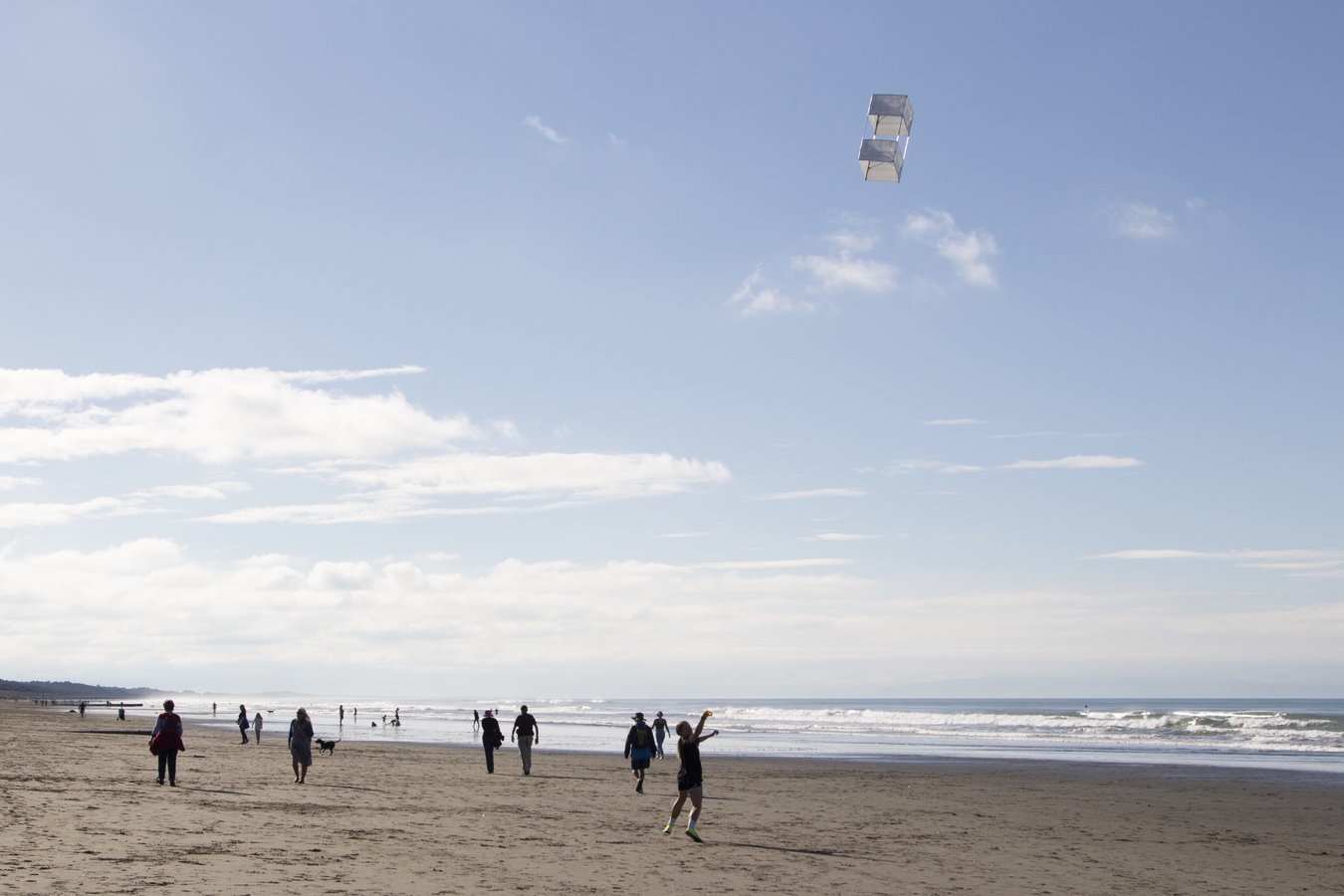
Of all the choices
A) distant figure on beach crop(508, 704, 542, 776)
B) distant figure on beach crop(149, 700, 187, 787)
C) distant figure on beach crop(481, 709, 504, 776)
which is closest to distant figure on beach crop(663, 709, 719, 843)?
distant figure on beach crop(149, 700, 187, 787)

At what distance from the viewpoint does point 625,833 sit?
13992 mm

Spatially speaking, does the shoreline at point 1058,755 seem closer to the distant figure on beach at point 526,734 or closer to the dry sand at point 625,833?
the dry sand at point 625,833

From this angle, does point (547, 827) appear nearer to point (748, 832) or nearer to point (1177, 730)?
point (748, 832)

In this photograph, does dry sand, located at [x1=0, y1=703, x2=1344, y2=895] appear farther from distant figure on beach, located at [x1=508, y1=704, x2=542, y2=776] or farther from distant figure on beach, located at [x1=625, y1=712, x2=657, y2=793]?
distant figure on beach, located at [x1=508, y1=704, x2=542, y2=776]

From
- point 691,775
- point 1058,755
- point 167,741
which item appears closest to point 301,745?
point 167,741

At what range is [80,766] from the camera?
21.5 metres

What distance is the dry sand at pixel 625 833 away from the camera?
1029 cm

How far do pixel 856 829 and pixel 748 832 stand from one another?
173 centimetres

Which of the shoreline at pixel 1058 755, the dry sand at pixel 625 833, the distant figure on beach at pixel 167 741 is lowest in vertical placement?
the shoreline at pixel 1058 755

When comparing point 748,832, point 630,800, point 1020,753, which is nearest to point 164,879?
point 748,832

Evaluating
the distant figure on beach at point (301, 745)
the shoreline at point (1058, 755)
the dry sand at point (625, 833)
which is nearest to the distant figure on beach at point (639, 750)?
the dry sand at point (625, 833)

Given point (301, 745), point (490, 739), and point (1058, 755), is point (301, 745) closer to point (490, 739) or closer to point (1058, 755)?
point (490, 739)

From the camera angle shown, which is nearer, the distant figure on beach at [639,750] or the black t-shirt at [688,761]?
the black t-shirt at [688,761]

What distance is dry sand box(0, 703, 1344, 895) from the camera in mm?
10289
